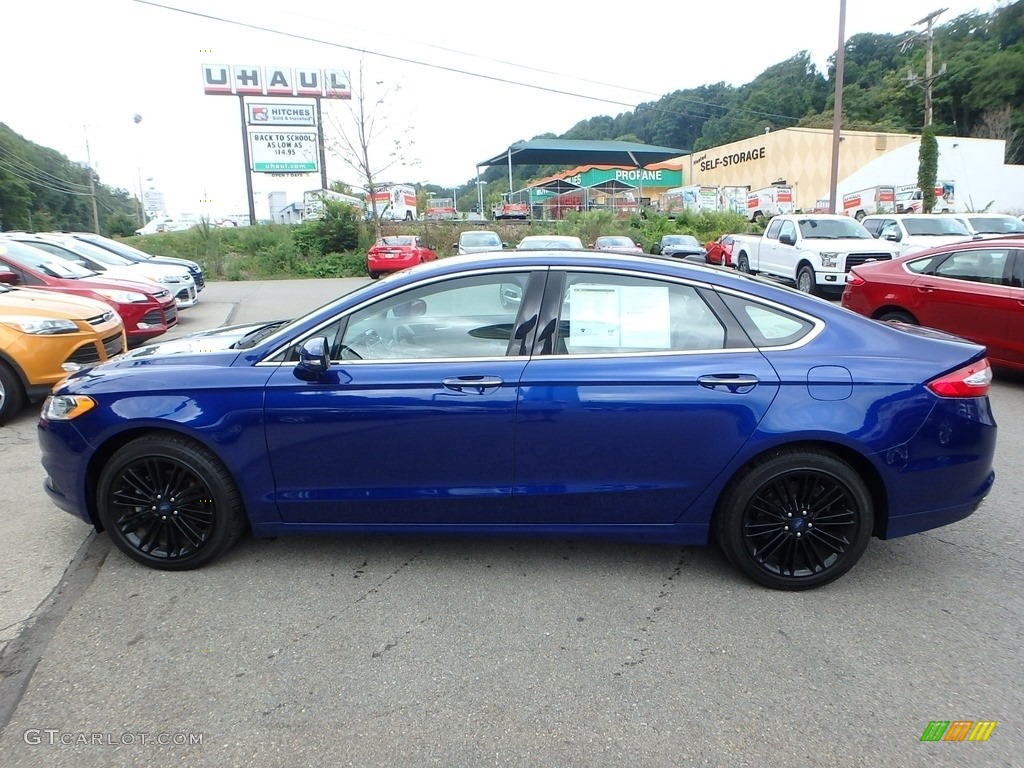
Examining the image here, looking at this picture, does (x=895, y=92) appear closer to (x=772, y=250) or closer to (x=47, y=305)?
(x=772, y=250)

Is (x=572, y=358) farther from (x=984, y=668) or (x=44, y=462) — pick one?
(x=44, y=462)

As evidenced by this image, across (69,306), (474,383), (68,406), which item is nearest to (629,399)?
(474,383)

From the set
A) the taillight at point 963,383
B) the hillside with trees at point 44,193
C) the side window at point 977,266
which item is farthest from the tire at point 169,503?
the hillside with trees at point 44,193

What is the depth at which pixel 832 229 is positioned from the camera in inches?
622

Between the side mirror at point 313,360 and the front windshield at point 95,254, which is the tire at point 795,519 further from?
the front windshield at point 95,254

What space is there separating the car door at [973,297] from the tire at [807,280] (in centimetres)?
704

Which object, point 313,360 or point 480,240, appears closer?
point 313,360

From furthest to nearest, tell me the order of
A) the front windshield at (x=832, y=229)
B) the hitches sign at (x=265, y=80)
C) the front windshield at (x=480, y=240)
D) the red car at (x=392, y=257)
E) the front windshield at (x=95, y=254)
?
1. the hitches sign at (x=265, y=80)
2. the red car at (x=392, y=257)
3. the front windshield at (x=480, y=240)
4. the front windshield at (x=832, y=229)
5. the front windshield at (x=95, y=254)

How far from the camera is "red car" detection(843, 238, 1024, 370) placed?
23.1ft

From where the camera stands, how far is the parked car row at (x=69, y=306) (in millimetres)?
6188

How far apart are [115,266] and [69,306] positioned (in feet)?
21.8

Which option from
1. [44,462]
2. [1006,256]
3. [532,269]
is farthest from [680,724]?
[1006,256]

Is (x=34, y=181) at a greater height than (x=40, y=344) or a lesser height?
greater

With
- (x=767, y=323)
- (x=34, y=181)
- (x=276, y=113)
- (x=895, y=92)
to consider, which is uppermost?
(x=895, y=92)
